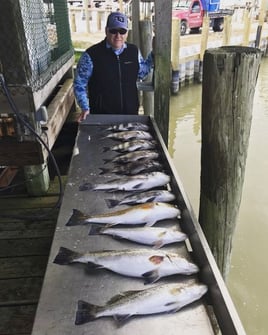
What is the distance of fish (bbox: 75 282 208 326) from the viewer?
1.53m

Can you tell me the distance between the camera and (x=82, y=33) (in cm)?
1683

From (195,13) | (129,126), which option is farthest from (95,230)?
(195,13)

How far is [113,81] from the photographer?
13.5ft

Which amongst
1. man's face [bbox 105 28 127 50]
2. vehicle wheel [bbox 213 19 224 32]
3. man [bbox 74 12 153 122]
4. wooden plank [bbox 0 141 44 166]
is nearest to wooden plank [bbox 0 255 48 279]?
wooden plank [bbox 0 141 44 166]

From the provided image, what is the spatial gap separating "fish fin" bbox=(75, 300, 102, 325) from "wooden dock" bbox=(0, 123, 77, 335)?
1.13 metres

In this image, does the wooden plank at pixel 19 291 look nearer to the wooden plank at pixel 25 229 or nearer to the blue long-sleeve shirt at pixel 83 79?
the wooden plank at pixel 25 229

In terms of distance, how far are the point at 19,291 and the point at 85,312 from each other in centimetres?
146

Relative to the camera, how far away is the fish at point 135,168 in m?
2.81

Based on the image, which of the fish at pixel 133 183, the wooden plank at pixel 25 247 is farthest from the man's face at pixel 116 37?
the wooden plank at pixel 25 247

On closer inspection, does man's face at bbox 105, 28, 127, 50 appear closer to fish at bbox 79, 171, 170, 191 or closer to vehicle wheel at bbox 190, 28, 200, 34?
fish at bbox 79, 171, 170, 191

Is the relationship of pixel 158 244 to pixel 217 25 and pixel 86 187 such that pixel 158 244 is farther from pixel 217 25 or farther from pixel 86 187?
pixel 217 25

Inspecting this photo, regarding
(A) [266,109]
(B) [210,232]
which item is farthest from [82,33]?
(B) [210,232]

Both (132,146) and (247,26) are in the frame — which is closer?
(132,146)

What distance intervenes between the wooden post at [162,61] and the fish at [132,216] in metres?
2.08
